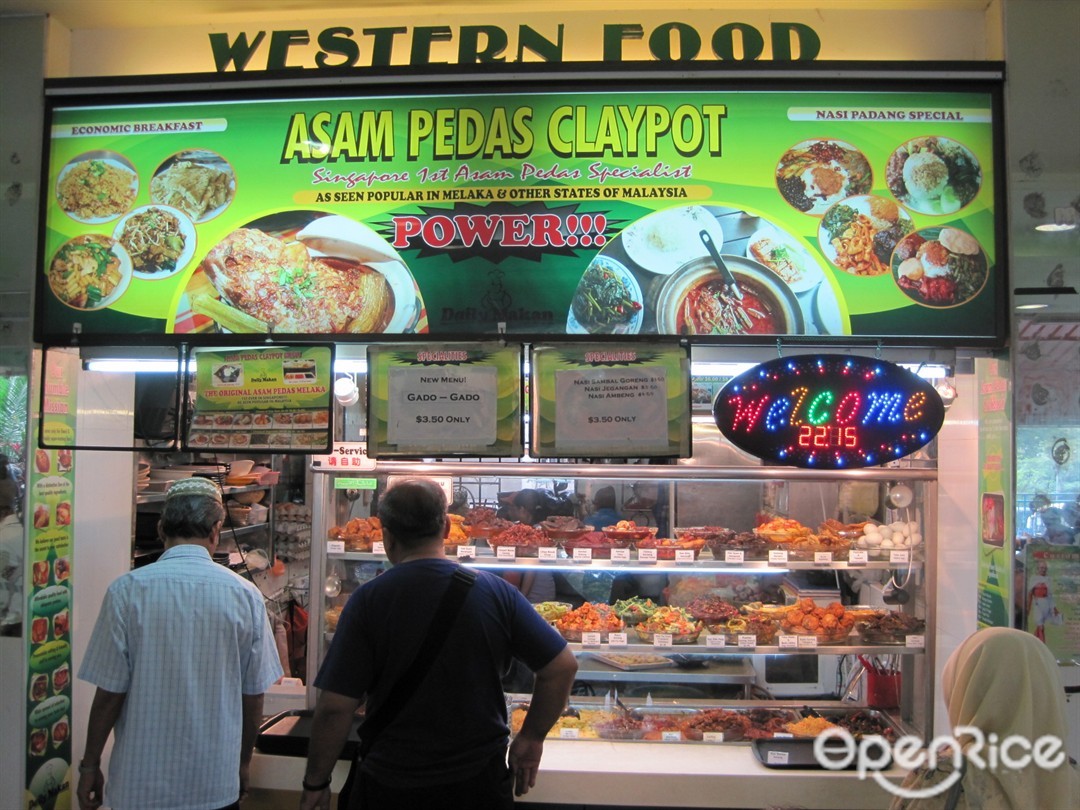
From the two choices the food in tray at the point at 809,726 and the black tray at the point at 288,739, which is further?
the food in tray at the point at 809,726

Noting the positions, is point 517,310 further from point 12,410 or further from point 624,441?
point 12,410

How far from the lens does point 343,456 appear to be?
16.6 feet

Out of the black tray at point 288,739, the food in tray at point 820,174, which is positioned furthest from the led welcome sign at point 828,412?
the black tray at point 288,739

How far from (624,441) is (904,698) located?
9.15ft

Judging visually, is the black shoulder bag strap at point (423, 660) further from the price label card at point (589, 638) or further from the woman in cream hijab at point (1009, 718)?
the price label card at point (589, 638)

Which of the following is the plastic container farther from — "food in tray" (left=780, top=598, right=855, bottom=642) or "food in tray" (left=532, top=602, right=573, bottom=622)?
"food in tray" (left=532, top=602, right=573, bottom=622)

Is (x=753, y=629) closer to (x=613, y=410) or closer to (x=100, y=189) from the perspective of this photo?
(x=613, y=410)

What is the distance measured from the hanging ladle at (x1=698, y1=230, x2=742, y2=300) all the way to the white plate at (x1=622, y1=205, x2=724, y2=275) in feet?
0.06

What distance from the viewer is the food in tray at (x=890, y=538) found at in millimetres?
4832

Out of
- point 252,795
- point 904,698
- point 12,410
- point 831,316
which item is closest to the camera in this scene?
point 831,316

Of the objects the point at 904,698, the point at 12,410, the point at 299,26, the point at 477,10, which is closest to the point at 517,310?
the point at 477,10

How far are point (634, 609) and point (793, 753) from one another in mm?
1198

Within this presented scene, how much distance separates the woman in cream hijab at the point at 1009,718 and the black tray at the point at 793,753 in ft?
4.22

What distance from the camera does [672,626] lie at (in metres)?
4.73
